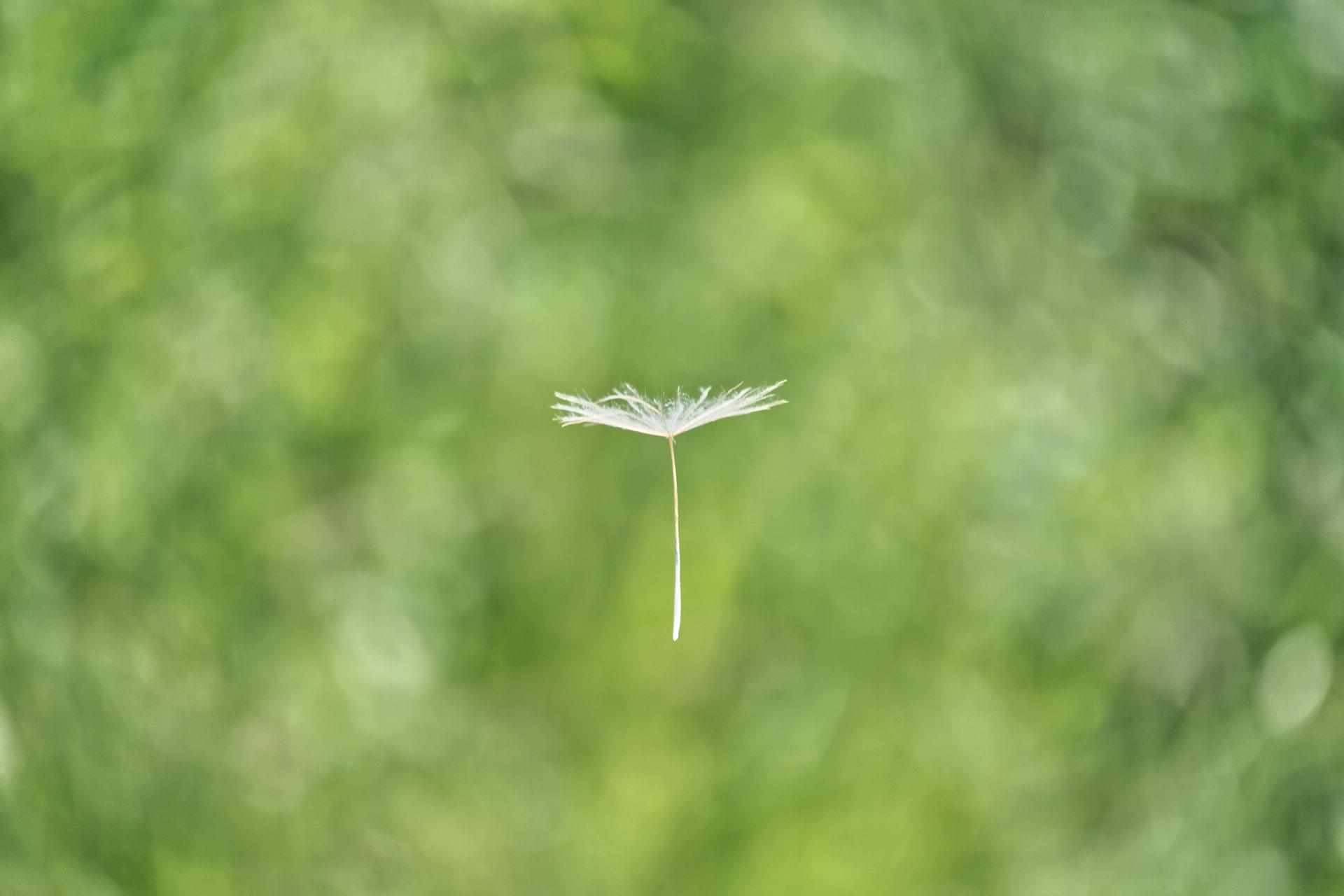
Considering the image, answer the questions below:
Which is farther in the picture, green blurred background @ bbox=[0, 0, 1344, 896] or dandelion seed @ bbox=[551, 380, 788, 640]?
green blurred background @ bbox=[0, 0, 1344, 896]

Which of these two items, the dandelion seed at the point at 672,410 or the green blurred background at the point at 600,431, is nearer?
the dandelion seed at the point at 672,410

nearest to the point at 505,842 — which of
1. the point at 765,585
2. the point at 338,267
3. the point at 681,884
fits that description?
the point at 681,884

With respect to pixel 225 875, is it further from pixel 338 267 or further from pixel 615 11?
pixel 615 11

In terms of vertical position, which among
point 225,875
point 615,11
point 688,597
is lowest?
point 225,875

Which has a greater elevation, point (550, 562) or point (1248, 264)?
point (1248, 264)
